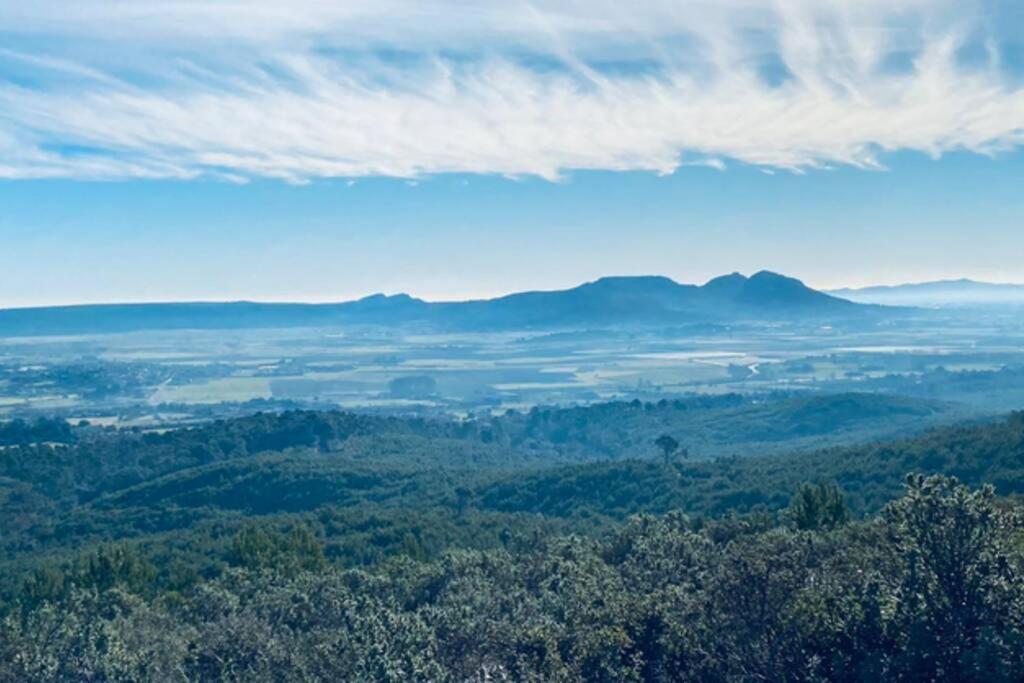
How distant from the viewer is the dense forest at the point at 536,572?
55.8ft

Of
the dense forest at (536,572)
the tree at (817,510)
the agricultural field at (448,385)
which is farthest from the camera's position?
the agricultural field at (448,385)

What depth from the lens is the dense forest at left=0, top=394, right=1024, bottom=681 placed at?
55.8 ft

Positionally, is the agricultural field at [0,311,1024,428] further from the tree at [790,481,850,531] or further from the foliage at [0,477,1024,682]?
the foliage at [0,477,1024,682]

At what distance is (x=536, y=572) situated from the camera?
99.5 ft

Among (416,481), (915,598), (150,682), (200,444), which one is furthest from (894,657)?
(200,444)

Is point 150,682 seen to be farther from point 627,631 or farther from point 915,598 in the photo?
point 915,598

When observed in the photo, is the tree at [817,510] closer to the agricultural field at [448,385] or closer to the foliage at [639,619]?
the foliage at [639,619]

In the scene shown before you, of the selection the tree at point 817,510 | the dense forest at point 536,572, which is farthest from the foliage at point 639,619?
the tree at point 817,510

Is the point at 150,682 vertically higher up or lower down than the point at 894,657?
lower down

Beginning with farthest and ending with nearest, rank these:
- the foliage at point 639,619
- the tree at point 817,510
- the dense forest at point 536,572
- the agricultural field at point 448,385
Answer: the agricultural field at point 448,385 → the tree at point 817,510 → the dense forest at point 536,572 → the foliage at point 639,619

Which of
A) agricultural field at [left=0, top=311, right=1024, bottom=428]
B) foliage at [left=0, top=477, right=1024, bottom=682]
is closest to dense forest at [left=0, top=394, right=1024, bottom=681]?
foliage at [left=0, top=477, right=1024, bottom=682]

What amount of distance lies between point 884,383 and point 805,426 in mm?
61160

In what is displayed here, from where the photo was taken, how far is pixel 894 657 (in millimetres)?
16625

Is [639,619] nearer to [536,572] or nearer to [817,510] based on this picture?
[536,572]
